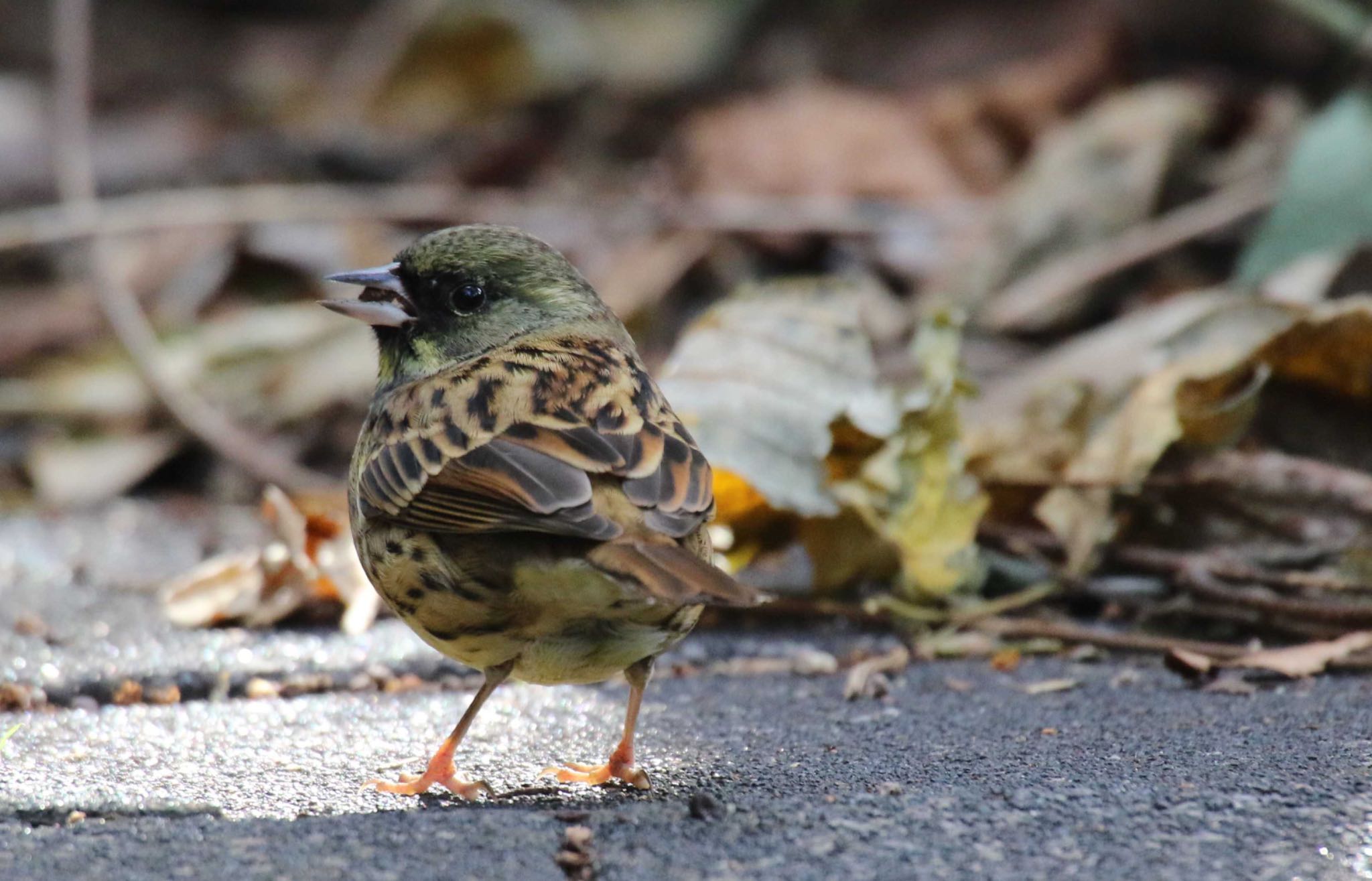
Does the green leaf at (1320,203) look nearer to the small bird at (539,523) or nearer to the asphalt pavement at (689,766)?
the asphalt pavement at (689,766)

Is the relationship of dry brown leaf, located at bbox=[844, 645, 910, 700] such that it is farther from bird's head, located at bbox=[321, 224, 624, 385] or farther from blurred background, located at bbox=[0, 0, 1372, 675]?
bird's head, located at bbox=[321, 224, 624, 385]

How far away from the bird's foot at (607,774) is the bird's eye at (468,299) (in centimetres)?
119

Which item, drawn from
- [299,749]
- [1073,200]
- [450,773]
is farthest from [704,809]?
[1073,200]

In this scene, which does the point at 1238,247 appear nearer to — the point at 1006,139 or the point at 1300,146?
the point at 1300,146

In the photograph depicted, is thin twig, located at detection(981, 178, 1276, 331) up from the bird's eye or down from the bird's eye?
up

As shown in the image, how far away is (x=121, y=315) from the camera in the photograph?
244 inches

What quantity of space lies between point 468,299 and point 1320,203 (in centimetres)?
321

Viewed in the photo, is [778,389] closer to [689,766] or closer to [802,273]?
[689,766]

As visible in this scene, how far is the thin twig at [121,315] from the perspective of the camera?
237 inches

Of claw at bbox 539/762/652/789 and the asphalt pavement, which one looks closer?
the asphalt pavement

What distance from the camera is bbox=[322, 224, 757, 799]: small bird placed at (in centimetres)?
288

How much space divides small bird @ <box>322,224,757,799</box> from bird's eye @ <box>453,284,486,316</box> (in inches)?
7.8

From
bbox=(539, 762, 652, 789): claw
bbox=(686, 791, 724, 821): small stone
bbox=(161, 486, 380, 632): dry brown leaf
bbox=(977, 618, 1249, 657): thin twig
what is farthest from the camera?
bbox=(161, 486, 380, 632): dry brown leaf

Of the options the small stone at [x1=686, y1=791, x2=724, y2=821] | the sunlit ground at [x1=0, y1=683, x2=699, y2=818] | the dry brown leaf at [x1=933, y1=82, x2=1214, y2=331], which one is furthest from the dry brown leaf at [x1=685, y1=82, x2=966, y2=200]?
the small stone at [x1=686, y1=791, x2=724, y2=821]
